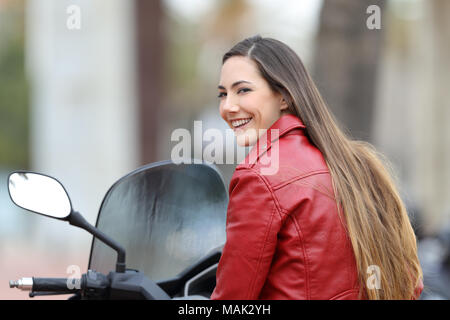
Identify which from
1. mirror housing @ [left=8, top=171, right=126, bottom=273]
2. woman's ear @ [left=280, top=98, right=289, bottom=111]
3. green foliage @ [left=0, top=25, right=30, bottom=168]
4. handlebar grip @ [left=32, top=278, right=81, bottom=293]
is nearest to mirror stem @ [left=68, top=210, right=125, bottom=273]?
mirror housing @ [left=8, top=171, right=126, bottom=273]

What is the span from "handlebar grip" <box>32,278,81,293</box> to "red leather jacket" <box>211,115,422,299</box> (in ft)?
1.54

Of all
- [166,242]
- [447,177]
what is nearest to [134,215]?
[166,242]

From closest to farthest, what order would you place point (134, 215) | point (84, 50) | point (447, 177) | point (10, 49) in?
point (134, 215), point (84, 50), point (447, 177), point (10, 49)

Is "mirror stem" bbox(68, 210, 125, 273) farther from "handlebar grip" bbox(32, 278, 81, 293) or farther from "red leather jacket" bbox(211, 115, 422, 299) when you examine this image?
"red leather jacket" bbox(211, 115, 422, 299)

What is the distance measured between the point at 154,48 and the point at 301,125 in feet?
32.3

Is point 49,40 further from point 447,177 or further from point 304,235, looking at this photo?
point 304,235

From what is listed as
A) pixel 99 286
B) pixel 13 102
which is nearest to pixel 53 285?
pixel 99 286

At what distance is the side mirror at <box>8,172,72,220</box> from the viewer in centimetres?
193

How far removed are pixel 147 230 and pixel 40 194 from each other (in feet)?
1.42

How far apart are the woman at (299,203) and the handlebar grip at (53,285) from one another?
1.55 feet

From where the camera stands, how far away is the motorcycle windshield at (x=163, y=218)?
218 cm

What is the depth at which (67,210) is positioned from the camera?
6.30 ft

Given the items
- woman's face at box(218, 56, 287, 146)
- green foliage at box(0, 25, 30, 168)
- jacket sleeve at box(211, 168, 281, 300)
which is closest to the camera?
jacket sleeve at box(211, 168, 281, 300)

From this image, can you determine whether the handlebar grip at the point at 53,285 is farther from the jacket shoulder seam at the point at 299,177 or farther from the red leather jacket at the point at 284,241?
the jacket shoulder seam at the point at 299,177
